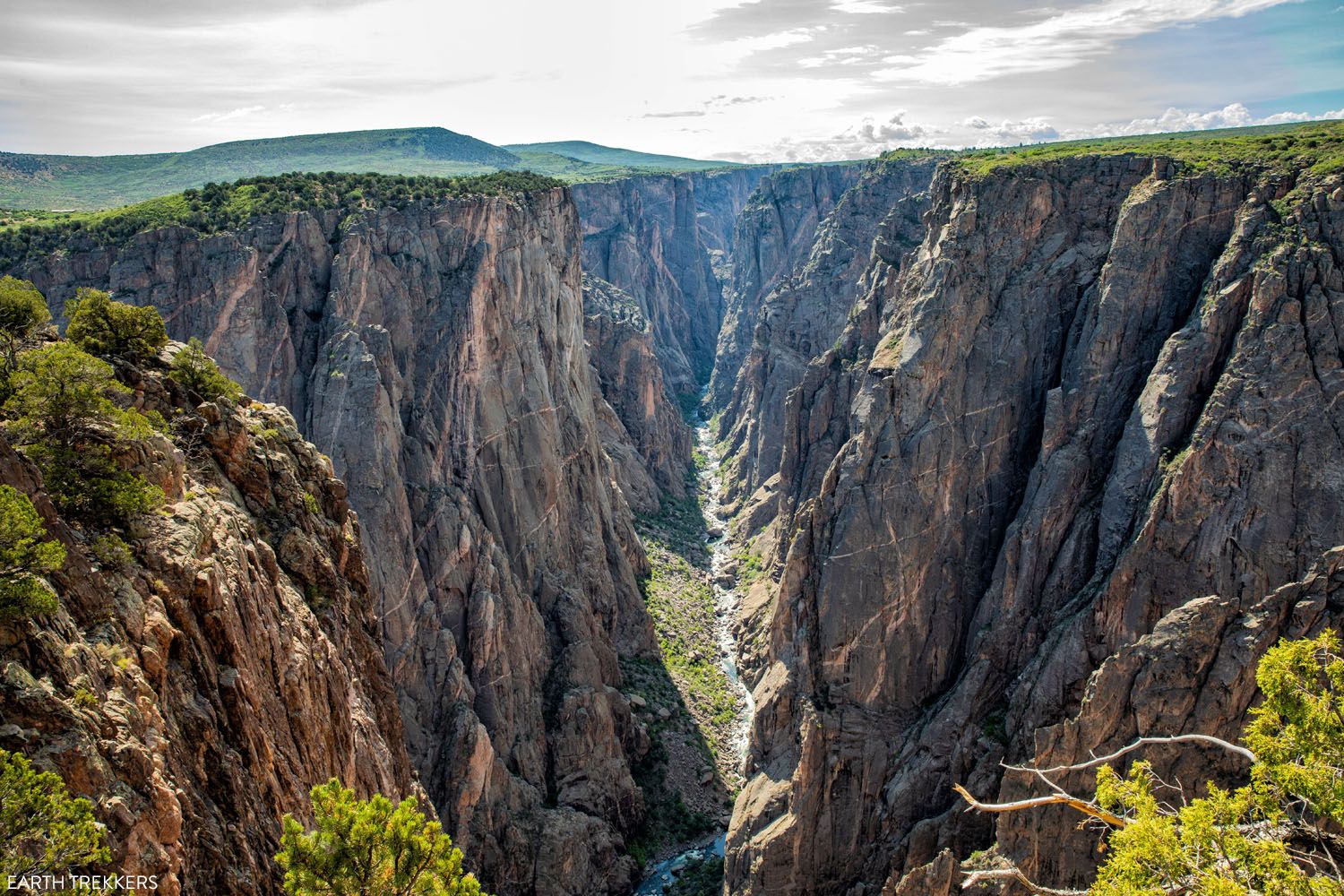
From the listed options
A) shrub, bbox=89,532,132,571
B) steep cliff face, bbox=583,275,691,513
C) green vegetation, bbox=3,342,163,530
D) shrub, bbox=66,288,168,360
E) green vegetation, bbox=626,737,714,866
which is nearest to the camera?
shrub, bbox=89,532,132,571

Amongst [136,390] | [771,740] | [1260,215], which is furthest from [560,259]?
[136,390]

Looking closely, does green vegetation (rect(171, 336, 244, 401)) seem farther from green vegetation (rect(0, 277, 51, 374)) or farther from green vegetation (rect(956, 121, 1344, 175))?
green vegetation (rect(956, 121, 1344, 175))

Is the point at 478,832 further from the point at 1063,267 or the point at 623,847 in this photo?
the point at 1063,267

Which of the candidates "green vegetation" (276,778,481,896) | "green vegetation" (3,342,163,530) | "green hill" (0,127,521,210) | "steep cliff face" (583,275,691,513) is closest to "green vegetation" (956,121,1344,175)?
"green vegetation" (276,778,481,896)

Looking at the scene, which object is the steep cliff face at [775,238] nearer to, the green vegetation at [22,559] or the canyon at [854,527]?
the canyon at [854,527]

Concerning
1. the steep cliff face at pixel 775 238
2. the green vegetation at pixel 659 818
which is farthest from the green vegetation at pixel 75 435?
the steep cliff face at pixel 775 238

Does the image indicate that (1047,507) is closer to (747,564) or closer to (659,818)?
(659,818)

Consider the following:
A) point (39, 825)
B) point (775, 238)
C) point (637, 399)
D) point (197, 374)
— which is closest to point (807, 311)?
point (637, 399)
